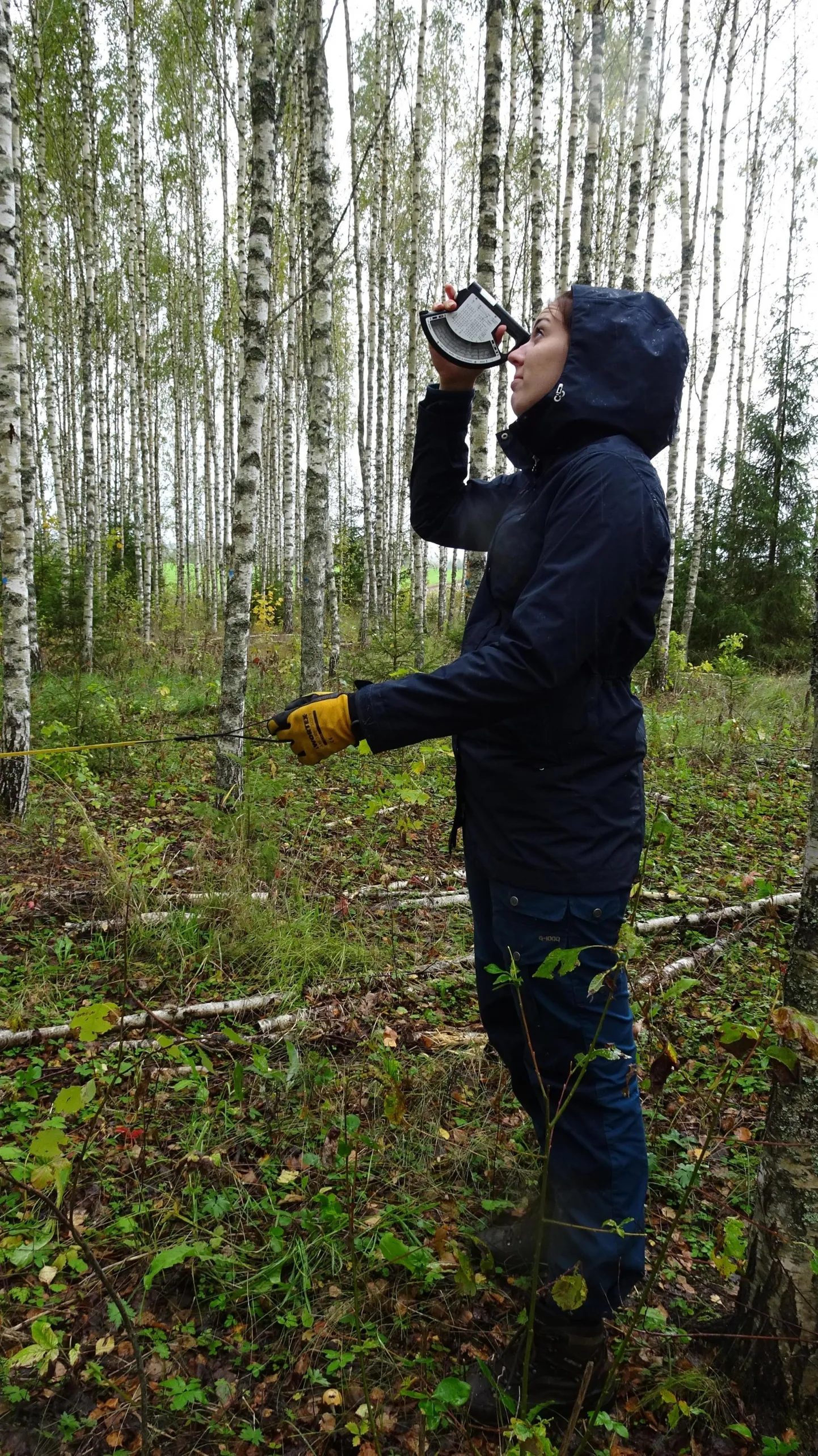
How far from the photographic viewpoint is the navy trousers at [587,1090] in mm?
1675

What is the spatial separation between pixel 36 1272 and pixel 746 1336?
1.77 metres

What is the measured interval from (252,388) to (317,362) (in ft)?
9.12

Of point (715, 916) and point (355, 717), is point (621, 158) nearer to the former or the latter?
point (715, 916)

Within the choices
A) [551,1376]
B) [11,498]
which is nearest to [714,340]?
[11,498]

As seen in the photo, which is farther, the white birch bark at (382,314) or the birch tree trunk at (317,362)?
the white birch bark at (382,314)

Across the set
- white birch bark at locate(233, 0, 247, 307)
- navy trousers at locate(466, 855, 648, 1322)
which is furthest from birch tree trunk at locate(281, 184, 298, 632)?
navy trousers at locate(466, 855, 648, 1322)

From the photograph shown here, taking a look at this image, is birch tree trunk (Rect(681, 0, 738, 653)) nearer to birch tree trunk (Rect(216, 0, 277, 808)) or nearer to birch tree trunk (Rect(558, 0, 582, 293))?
birch tree trunk (Rect(558, 0, 582, 293))

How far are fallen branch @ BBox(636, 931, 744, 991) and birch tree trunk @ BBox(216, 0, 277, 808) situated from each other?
2764 mm

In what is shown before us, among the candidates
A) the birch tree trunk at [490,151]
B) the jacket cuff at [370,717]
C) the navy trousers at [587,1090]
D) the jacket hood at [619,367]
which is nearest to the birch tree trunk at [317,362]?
the birch tree trunk at [490,151]

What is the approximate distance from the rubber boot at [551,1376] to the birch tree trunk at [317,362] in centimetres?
666

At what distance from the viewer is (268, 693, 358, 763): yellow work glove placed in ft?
5.65

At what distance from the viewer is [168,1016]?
2.92 m

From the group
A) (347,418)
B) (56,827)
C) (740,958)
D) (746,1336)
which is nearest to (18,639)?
(56,827)

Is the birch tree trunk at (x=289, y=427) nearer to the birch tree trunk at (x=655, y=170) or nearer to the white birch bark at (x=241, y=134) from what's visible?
the white birch bark at (x=241, y=134)
